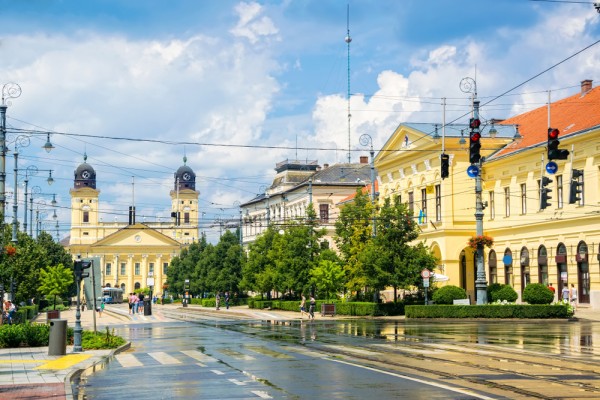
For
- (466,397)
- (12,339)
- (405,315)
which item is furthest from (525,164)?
(466,397)

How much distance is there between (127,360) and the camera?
2428 cm

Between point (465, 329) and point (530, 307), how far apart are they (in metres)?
9.12

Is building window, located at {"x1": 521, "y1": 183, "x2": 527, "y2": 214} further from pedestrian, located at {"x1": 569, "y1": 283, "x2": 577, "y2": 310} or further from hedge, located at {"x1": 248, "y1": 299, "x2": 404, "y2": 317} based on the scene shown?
hedge, located at {"x1": 248, "y1": 299, "x2": 404, "y2": 317}

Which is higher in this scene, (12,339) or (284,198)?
(284,198)

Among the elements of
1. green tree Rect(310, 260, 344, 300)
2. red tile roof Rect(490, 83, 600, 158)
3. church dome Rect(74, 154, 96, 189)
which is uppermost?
church dome Rect(74, 154, 96, 189)

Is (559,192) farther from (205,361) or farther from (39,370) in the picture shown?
(39,370)

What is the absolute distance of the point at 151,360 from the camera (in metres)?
24.1

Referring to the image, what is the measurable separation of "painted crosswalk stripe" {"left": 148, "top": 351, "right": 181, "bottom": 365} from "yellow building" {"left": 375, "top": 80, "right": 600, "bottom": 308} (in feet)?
94.4

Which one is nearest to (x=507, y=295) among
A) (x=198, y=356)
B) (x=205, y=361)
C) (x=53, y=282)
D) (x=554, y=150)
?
(x=554, y=150)

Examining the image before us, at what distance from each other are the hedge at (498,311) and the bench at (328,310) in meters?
12.0

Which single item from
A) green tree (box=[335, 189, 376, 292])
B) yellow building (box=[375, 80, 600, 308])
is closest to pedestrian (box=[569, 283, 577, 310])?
yellow building (box=[375, 80, 600, 308])

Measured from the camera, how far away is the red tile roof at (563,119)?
54.4m

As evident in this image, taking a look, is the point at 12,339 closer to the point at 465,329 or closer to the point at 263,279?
the point at 465,329

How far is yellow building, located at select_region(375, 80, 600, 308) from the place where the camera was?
52.9 metres
